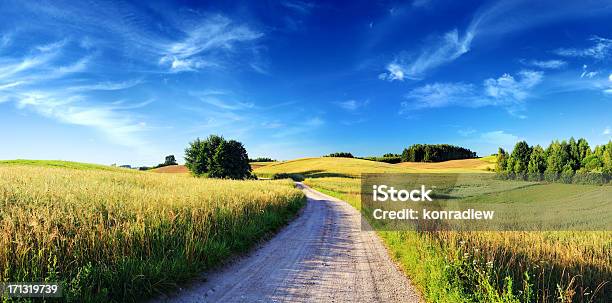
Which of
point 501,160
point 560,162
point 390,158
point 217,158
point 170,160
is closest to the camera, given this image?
point 217,158

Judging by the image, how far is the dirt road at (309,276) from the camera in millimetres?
6500

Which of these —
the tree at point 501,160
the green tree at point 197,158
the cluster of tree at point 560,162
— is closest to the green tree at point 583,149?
the cluster of tree at point 560,162

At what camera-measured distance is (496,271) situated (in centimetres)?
678

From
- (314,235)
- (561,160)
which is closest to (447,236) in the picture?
(314,235)

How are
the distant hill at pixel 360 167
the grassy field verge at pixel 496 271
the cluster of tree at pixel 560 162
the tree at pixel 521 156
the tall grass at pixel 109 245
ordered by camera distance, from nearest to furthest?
1. the tall grass at pixel 109 245
2. the grassy field verge at pixel 496 271
3. the cluster of tree at pixel 560 162
4. the tree at pixel 521 156
5. the distant hill at pixel 360 167

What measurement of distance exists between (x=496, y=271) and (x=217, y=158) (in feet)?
194

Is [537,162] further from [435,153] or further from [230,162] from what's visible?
[230,162]

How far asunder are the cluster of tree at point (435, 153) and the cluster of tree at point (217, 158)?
91962mm

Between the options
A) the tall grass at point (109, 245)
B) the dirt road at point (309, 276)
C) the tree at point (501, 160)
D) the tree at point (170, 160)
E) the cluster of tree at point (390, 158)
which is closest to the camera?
the tall grass at point (109, 245)

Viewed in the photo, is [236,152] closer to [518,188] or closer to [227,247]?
[518,188]

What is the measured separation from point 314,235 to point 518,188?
136 feet

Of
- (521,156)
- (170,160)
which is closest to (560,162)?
(521,156)

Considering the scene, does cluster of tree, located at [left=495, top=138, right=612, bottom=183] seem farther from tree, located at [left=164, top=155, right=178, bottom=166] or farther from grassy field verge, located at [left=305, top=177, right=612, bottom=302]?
tree, located at [left=164, top=155, right=178, bottom=166]

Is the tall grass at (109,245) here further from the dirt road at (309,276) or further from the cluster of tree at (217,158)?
the cluster of tree at (217,158)
